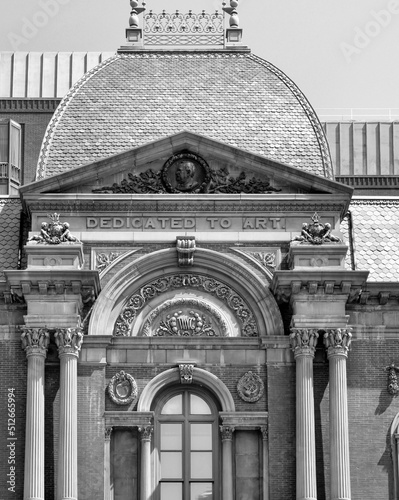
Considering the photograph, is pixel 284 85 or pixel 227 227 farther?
pixel 284 85

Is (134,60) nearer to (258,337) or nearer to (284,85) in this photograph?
(284,85)

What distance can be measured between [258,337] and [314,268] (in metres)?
2.41

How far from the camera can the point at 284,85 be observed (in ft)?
200

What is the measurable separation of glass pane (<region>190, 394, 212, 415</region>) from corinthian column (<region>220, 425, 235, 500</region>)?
961 millimetres

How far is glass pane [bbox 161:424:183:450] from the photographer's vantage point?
182 feet

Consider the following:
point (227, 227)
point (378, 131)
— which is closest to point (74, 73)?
point (378, 131)

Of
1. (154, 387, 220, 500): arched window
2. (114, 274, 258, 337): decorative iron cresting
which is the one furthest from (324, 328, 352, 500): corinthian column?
(154, 387, 220, 500): arched window

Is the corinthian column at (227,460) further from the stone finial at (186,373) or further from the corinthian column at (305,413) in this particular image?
the corinthian column at (305,413)

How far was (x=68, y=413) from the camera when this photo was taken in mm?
54062

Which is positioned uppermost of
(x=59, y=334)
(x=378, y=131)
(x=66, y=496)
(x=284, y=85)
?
(x=378, y=131)

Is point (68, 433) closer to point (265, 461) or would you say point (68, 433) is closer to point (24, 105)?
point (265, 461)

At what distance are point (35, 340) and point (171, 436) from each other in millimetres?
4485

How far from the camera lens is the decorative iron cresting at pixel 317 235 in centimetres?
5606

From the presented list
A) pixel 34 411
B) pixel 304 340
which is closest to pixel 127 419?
pixel 34 411
